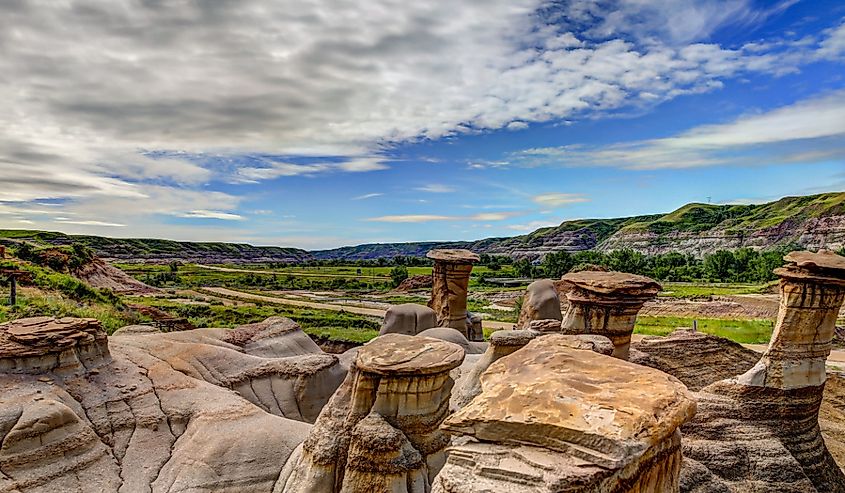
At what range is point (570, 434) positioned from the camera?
13.3 feet

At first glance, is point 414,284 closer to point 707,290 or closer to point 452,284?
point 707,290

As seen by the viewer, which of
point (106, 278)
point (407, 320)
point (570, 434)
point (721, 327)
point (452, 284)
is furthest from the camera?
point (106, 278)

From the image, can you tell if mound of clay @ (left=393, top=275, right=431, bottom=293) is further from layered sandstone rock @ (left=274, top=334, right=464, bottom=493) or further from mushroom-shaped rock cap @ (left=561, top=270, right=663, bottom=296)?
layered sandstone rock @ (left=274, top=334, right=464, bottom=493)

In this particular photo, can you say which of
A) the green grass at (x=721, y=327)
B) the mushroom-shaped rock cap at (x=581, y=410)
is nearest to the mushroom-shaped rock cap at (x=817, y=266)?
the mushroom-shaped rock cap at (x=581, y=410)

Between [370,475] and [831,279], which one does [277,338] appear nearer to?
[370,475]

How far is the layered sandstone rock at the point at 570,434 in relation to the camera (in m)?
3.89

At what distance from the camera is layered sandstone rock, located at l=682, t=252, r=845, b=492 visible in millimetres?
11836

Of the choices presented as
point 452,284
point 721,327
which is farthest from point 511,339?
point 721,327

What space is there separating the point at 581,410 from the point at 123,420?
39.2ft

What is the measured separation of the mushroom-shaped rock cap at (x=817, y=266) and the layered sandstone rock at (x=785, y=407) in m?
0.02

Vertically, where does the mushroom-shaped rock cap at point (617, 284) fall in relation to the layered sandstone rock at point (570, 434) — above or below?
above

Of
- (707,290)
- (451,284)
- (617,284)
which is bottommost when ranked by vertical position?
(707,290)

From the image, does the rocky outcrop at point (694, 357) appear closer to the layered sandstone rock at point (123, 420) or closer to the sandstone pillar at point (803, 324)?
the sandstone pillar at point (803, 324)

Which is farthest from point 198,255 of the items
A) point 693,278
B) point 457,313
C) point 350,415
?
point 350,415
